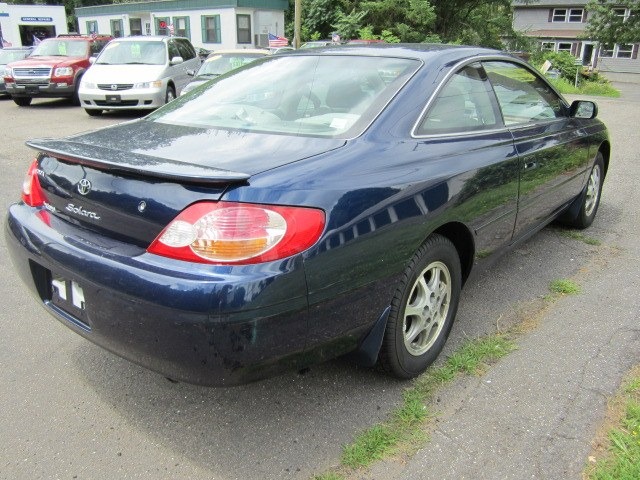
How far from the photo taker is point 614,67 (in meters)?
52.0

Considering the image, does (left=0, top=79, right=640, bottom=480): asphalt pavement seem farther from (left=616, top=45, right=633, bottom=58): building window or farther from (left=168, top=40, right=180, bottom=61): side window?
(left=616, top=45, right=633, bottom=58): building window

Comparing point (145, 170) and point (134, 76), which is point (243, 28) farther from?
point (145, 170)

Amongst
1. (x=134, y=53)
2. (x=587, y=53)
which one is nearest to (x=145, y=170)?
(x=134, y=53)

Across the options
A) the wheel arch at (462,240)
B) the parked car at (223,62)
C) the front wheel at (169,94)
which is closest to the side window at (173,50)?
the front wheel at (169,94)

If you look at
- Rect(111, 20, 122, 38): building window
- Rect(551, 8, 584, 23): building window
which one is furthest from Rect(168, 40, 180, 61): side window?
Rect(551, 8, 584, 23): building window

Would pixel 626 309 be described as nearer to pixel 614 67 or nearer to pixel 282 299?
pixel 282 299

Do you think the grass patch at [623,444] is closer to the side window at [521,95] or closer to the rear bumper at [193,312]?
the rear bumper at [193,312]

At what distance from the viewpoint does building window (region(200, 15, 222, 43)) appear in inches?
1270

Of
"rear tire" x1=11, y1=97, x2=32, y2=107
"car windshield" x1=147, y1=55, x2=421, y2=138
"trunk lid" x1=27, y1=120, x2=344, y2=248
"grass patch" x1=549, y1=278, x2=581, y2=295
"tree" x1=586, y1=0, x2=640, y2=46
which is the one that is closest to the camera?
"trunk lid" x1=27, y1=120, x2=344, y2=248

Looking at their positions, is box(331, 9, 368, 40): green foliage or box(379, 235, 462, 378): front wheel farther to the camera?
box(331, 9, 368, 40): green foliage

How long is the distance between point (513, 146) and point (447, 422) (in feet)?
5.44

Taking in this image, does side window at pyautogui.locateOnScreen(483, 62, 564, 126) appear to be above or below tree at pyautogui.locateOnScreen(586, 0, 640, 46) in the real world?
below

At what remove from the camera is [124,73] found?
12008 mm

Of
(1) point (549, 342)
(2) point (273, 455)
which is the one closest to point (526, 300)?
(1) point (549, 342)
